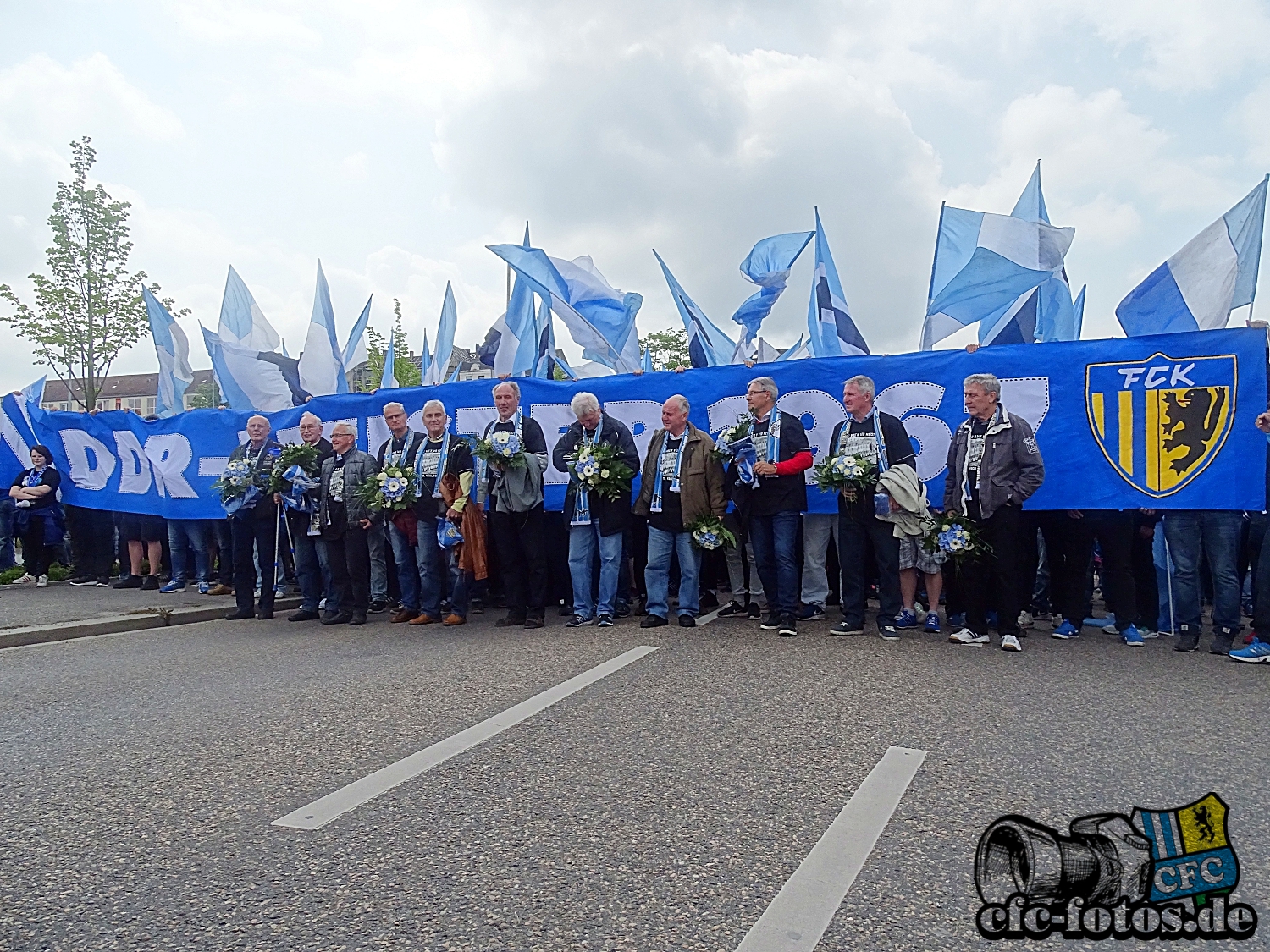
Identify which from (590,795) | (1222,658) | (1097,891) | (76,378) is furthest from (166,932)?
(76,378)

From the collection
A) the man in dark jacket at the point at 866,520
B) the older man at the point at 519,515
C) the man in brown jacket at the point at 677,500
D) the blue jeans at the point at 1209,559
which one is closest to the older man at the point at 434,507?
the older man at the point at 519,515

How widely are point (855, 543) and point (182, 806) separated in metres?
5.42

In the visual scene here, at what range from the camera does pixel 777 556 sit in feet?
25.2

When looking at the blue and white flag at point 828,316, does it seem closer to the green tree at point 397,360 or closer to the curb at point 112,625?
the curb at point 112,625

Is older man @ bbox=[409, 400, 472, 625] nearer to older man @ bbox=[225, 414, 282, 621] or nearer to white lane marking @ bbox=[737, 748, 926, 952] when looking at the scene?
older man @ bbox=[225, 414, 282, 621]

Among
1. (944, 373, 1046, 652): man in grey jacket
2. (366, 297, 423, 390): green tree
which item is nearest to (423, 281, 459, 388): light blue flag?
(944, 373, 1046, 652): man in grey jacket

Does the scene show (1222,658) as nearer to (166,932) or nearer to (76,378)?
(166,932)

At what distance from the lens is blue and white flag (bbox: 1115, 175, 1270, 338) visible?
7.28 m

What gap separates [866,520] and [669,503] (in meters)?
1.75

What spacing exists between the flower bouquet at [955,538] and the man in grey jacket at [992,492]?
0.05m

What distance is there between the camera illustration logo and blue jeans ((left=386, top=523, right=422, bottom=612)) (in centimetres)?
662

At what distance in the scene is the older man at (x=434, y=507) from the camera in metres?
8.54

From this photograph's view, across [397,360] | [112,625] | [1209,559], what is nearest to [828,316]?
[1209,559]

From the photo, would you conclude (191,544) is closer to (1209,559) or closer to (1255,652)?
(1209,559)
